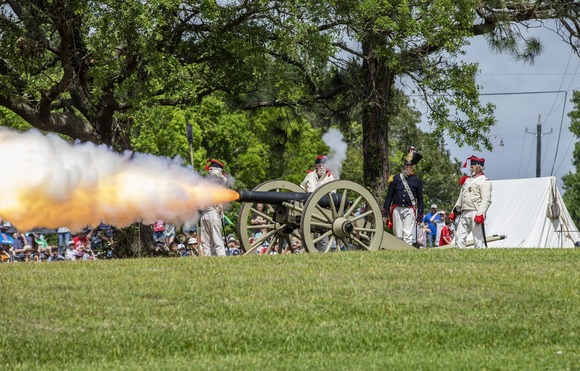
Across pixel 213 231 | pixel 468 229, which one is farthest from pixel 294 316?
pixel 468 229

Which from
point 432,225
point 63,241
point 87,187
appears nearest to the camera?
point 87,187

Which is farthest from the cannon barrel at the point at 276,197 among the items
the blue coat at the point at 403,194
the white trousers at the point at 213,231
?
the blue coat at the point at 403,194

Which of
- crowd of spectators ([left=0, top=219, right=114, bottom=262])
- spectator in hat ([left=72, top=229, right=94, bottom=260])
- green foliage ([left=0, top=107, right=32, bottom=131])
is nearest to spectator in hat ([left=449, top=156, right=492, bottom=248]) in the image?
crowd of spectators ([left=0, top=219, right=114, bottom=262])

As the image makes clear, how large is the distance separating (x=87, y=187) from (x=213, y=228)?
4.20 m

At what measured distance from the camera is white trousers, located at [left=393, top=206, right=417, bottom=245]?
21031 mm

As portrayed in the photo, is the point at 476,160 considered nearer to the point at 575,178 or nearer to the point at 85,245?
the point at 85,245

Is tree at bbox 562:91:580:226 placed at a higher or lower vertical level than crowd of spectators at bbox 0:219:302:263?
higher

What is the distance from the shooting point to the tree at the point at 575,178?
227 ft

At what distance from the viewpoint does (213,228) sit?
805 inches

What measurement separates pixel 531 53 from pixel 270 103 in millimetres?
6907

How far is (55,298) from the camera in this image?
11.8 meters

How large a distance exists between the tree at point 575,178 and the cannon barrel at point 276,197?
52.7m

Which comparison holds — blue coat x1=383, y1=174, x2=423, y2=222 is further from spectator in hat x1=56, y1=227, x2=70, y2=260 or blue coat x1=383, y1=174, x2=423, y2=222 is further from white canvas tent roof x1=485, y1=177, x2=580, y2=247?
white canvas tent roof x1=485, y1=177, x2=580, y2=247

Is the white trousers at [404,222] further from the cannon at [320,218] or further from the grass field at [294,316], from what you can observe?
the grass field at [294,316]
